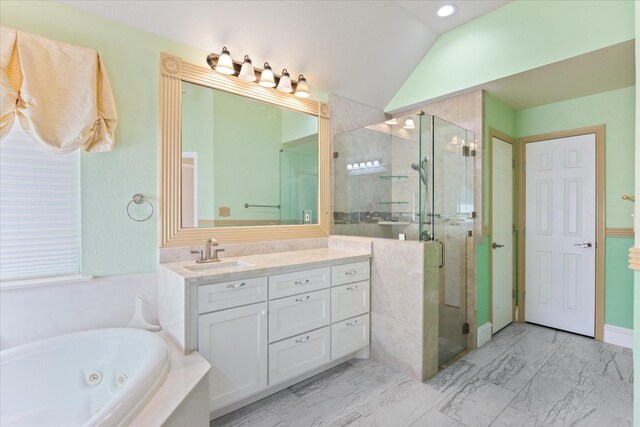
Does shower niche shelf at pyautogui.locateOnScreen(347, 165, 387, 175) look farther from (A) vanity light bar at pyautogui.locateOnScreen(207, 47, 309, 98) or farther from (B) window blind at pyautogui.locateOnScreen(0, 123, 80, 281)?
(B) window blind at pyautogui.locateOnScreen(0, 123, 80, 281)

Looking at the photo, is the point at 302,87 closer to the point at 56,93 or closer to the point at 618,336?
the point at 56,93

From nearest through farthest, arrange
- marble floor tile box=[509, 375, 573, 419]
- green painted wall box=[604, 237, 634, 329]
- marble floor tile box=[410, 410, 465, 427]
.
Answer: marble floor tile box=[410, 410, 465, 427] < marble floor tile box=[509, 375, 573, 419] < green painted wall box=[604, 237, 634, 329]

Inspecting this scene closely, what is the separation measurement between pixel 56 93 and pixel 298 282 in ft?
5.86

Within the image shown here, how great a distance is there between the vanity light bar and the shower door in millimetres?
1199

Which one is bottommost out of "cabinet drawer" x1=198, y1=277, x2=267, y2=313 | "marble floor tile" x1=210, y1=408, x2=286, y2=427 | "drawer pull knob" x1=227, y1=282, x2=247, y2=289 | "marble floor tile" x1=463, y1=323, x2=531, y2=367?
"marble floor tile" x1=463, y1=323, x2=531, y2=367

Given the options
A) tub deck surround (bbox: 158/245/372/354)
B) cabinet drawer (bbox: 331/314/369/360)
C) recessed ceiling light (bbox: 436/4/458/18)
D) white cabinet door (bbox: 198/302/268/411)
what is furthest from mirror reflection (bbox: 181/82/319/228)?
recessed ceiling light (bbox: 436/4/458/18)

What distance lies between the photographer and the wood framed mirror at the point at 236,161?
2.15 meters

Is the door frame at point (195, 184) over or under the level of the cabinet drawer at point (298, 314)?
over

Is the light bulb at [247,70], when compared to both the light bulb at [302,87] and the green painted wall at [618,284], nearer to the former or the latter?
the light bulb at [302,87]

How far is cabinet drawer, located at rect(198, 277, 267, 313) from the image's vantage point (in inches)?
67.8

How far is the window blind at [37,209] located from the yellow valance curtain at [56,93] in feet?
0.42

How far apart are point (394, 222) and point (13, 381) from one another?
106 inches

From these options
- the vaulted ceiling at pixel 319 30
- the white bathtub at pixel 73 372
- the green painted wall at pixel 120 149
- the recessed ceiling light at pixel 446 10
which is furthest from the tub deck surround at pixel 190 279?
the recessed ceiling light at pixel 446 10

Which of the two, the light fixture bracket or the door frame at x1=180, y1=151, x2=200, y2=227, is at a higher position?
the light fixture bracket
